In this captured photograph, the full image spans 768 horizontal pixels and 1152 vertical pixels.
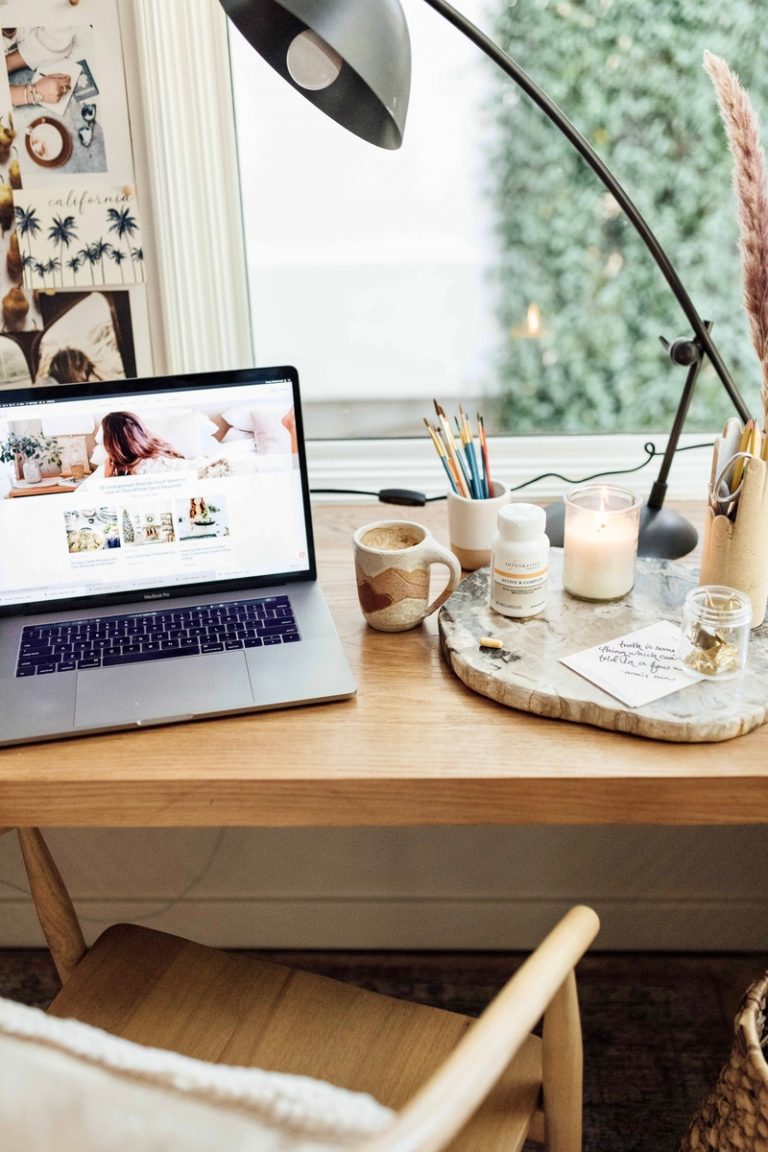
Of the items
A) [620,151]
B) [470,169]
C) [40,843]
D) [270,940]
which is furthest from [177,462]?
[270,940]

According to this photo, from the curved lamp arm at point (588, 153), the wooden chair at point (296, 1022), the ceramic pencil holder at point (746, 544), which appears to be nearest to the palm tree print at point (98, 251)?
the curved lamp arm at point (588, 153)

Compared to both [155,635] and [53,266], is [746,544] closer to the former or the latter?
[155,635]

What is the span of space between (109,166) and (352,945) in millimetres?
1264

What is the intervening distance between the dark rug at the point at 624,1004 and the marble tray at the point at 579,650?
0.75 metres

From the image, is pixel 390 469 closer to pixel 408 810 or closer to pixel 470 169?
pixel 470 169

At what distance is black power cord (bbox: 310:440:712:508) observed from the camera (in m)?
1.42

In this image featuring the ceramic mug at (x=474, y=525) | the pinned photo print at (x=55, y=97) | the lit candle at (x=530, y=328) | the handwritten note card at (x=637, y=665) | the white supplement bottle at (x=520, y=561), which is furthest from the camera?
the lit candle at (x=530, y=328)

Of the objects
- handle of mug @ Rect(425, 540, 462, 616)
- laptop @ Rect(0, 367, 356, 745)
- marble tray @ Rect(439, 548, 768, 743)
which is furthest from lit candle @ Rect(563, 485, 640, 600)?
laptop @ Rect(0, 367, 356, 745)

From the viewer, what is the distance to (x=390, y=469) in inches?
63.2

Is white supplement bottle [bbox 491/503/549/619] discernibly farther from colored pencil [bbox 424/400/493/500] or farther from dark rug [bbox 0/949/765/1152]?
dark rug [bbox 0/949/765/1152]

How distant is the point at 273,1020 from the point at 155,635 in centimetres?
41

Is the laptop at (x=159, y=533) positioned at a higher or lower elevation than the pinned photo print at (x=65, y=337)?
lower

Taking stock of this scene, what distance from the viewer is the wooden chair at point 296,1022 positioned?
0.83m

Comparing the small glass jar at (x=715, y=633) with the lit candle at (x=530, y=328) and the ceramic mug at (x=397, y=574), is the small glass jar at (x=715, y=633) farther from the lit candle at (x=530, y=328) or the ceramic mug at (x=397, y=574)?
the lit candle at (x=530, y=328)
